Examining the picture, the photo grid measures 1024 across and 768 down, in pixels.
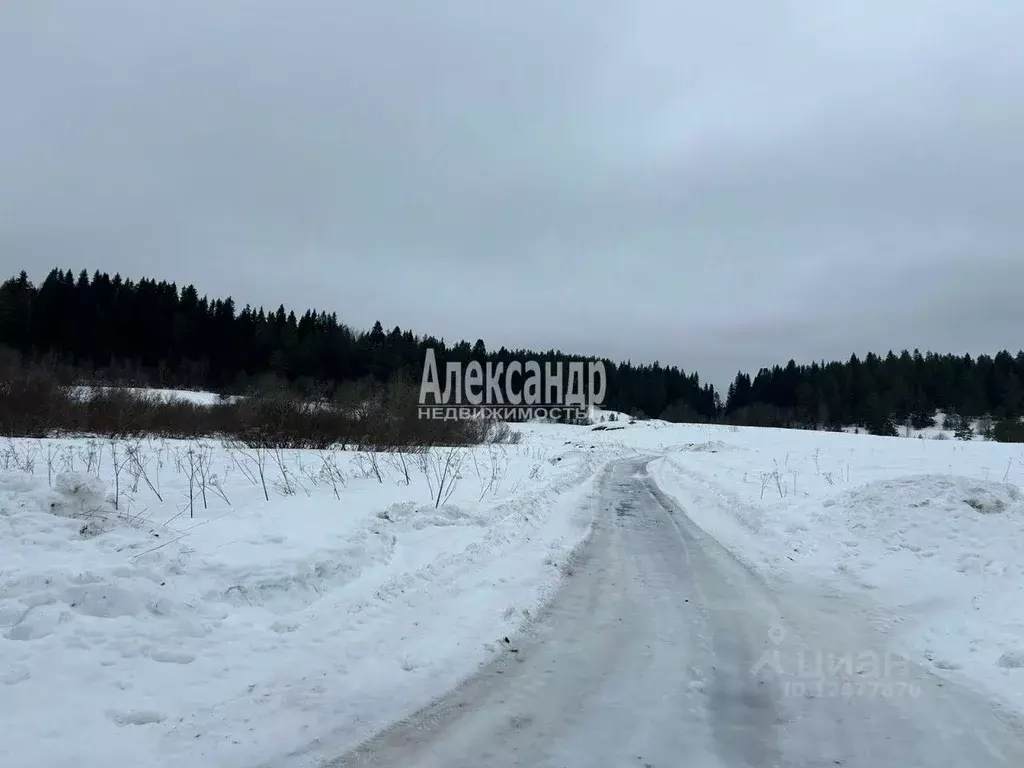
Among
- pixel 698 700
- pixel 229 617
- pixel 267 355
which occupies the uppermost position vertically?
pixel 267 355

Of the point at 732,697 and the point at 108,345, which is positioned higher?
the point at 108,345

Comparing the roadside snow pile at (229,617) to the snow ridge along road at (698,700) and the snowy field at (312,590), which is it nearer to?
the snowy field at (312,590)

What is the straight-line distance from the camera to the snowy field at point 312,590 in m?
3.51

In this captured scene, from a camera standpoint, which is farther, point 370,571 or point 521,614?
point 370,571

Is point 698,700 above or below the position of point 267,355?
below

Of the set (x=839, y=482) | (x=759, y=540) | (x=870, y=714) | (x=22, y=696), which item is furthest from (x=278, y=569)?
(x=839, y=482)

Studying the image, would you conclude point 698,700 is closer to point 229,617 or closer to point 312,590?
point 312,590

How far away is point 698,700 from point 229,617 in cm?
391

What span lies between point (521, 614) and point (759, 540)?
5.60 m

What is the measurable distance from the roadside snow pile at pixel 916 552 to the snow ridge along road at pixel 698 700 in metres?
0.61

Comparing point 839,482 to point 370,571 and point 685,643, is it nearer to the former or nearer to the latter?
point 685,643

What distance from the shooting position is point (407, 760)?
3.18 metres

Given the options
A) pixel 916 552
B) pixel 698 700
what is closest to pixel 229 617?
pixel 698 700

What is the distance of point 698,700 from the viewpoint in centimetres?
395
